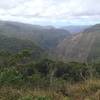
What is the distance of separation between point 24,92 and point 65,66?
40780 millimetres

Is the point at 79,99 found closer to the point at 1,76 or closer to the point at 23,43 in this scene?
the point at 1,76

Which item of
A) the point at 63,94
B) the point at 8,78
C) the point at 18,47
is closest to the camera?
the point at 63,94

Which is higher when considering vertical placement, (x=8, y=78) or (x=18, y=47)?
(x=8, y=78)

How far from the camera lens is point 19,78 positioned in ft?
23.8

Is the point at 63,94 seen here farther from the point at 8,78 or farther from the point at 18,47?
the point at 18,47

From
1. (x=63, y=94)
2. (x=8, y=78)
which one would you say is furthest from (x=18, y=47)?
(x=63, y=94)

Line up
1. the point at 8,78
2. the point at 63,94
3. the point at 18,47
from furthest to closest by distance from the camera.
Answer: the point at 18,47 < the point at 8,78 < the point at 63,94

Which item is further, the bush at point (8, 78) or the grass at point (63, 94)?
the bush at point (8, 78)

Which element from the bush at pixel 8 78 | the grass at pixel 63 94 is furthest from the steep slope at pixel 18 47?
the grass at pixel 63 94

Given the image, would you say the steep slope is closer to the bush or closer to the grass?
the bush

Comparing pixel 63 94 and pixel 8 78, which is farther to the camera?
pixel 8 78

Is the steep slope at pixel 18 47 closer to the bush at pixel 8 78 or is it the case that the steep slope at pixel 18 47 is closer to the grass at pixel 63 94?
the bush at pixel 8 78

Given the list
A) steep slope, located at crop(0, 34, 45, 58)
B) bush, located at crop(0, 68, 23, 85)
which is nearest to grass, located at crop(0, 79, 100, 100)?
bush, located at crop(0, 68, 23, 85)

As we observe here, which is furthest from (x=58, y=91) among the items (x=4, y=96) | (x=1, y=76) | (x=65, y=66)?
(x=65, y=66)
